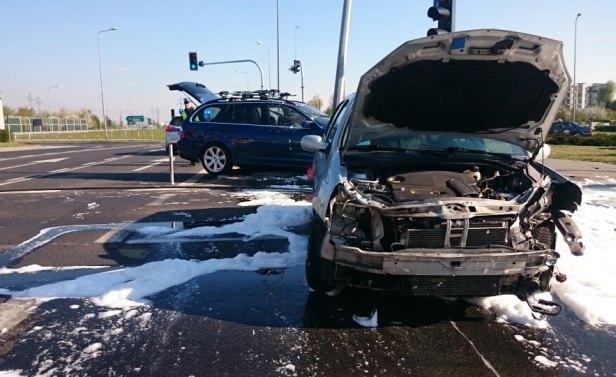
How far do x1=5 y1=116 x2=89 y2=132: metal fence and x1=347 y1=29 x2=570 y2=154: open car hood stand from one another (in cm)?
5690

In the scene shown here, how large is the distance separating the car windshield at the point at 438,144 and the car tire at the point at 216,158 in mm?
8015

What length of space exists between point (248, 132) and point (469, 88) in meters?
8.17

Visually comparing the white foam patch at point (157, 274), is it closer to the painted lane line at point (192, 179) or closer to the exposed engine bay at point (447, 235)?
the exposed engine bay at point (447, 235)

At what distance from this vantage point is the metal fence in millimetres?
59438

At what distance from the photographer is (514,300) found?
4227 mm

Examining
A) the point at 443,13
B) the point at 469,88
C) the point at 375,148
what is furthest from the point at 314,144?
the point at 443,13

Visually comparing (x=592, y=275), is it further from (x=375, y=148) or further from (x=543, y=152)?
(x=375, y=148)

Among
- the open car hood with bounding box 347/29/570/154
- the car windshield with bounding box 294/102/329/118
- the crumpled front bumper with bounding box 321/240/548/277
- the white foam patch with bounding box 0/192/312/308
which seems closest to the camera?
the crumpled front bumper with bounding box 321/240/548/277

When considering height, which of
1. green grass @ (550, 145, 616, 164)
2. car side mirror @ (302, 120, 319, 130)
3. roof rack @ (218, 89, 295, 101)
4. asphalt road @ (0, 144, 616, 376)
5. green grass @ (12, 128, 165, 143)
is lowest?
asphalt road @ (0, 144, 616, 376)

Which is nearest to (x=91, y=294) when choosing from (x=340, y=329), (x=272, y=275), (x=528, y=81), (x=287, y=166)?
(x=272, y=275)

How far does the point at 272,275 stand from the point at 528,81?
295 centimetres

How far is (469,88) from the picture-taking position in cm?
449

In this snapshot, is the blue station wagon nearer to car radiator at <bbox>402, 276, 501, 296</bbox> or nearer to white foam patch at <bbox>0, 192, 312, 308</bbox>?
white foam patch at <bbox>0, 192, 312, 308</bbox>

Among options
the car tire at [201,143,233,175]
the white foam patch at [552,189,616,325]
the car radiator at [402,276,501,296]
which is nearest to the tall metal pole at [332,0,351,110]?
the car tire at [201,143,233,175]
